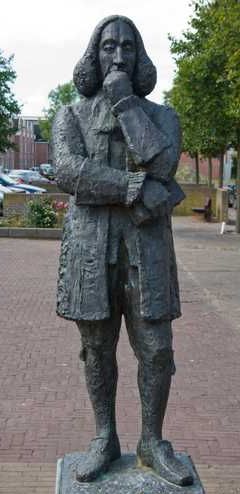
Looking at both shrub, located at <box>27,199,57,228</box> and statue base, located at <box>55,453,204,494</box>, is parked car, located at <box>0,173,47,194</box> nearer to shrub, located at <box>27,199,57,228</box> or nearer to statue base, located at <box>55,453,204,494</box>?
shrub, located at <box>27,199,57,228</box>

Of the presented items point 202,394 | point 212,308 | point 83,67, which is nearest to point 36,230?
point 212,308

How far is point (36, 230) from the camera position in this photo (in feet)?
67.2

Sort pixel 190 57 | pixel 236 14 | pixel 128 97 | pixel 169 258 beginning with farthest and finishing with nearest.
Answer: pixel 190 57
pixel 236 14
pixel 169 258
pixel 128 97

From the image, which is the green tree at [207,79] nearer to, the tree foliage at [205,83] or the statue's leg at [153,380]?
the tree foliage at [205,83]

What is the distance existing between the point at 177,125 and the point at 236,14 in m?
12.6

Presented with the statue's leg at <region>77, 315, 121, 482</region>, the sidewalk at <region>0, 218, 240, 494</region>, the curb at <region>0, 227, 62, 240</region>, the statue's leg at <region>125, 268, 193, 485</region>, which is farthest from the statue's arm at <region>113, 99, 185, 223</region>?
the curb at <region>0, 227, 62, 240</region>

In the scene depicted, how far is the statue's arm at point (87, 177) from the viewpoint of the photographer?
3.32 m

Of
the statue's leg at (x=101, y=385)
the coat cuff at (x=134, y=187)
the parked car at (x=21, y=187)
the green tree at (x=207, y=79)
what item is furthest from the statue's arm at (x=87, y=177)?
the parked car at (x=21, y=187)

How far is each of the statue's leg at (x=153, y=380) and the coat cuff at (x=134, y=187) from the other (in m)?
0.37

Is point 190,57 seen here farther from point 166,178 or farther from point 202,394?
point 166,178

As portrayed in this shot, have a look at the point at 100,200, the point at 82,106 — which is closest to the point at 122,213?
the point at 100,200

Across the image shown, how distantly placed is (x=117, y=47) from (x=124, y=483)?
2096mm

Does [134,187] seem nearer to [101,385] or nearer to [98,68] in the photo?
[98,68]

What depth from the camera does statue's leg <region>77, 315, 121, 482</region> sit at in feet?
11.6
